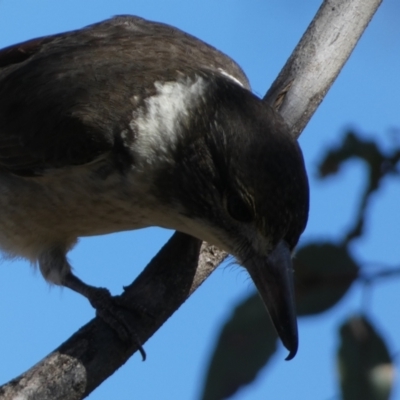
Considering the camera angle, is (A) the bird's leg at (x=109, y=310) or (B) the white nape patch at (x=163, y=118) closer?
(A) the bird's leg at (x=109, y=310)

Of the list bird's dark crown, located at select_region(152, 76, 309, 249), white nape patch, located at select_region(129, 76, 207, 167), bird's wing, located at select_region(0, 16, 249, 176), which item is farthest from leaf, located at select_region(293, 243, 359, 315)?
bird's wing, located at select_region(0, 16, 249, 176)

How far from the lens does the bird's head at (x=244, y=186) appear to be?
8.26 ft

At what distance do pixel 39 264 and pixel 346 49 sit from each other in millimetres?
1639

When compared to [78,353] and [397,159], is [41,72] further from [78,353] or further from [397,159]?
[397,159]

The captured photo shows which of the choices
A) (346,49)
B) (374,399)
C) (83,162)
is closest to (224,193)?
(83,162)

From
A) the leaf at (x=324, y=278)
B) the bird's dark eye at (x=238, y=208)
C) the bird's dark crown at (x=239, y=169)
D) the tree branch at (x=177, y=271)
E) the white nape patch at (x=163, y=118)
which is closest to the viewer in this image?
the leaf at (x=324, y=278)

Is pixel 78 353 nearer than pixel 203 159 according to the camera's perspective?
Yes

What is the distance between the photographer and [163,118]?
9.90 ft

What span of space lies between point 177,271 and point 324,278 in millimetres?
1546

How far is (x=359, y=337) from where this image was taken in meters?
1.40

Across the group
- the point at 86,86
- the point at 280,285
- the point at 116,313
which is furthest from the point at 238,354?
the point at 86,86

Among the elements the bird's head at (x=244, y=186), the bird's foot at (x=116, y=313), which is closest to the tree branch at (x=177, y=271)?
the bird's foot at (x=116, y=313)

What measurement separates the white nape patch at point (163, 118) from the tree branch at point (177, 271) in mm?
364

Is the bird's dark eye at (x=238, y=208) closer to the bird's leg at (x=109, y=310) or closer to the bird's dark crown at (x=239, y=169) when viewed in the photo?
the bird's dark crown at (x=239, y=169)
